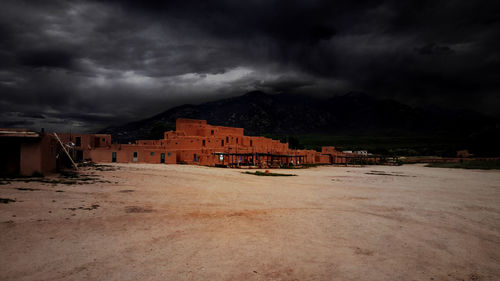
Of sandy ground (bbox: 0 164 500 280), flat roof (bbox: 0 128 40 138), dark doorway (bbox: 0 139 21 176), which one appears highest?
flat roof (bbox: 0 128 40 138)

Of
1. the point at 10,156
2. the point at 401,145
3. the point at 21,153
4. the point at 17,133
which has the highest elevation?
the point at 17,133

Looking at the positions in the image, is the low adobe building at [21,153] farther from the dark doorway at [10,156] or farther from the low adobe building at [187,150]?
the low adobe building at [187,150]

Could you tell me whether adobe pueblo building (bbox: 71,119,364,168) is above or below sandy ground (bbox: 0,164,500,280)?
above

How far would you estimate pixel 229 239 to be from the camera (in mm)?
7703

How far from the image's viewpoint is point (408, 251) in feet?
24.9

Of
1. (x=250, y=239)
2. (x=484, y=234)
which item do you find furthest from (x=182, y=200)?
(x=484, y=234)

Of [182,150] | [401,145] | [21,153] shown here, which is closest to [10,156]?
[21,153]

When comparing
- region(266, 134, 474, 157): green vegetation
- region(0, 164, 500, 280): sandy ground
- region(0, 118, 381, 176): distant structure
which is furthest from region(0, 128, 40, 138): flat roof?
region(266, 134, 474, 157): green vegetation

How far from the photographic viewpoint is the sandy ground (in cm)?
575

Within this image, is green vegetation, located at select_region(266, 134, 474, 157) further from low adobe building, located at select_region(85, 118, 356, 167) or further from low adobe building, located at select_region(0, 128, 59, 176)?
low adobe building, located at select_region(0, 128, 59, 176)

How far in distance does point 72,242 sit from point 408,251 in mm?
8679

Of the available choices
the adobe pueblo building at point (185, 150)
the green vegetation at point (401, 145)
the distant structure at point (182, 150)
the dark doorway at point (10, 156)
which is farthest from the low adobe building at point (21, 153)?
the green vegetation at point (401, 145)

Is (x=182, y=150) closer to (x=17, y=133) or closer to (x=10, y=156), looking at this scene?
(x=10, y=156)

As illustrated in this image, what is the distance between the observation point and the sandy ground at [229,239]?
5.75 m
